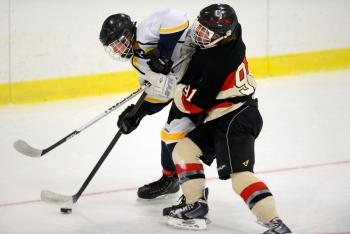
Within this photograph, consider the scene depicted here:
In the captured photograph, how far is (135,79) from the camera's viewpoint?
5809 mm

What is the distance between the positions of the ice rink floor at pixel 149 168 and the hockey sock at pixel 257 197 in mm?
234

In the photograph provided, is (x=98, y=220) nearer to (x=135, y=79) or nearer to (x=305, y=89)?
(x=135, y=79)

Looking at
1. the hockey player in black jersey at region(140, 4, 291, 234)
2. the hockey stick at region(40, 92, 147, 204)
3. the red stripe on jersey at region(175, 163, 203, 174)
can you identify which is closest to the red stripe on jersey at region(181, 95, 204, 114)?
the hockey player in black jersey at region(140, 4, 291, 234)

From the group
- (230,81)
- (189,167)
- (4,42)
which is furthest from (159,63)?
(4,42)

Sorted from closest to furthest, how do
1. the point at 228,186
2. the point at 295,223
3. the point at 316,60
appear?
1. the point at 295,223
2. the point at 228,186
3. the point at 316,60

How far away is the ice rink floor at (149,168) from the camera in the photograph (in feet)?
10.8

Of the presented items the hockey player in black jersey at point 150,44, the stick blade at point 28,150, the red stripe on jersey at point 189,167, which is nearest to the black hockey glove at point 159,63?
the hockey player in black jersey at point 150,44

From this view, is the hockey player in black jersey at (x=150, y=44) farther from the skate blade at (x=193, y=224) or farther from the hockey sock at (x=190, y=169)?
the skate blade at (x=193, y=224)

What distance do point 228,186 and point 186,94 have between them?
0.90m

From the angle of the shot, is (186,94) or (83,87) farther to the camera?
(83,87)

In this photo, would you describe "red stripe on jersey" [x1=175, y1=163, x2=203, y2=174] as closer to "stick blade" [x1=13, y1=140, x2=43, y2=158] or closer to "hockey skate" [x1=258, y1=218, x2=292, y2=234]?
"hockey skate" [x1=258, y1=218, x2=292, y2=234]

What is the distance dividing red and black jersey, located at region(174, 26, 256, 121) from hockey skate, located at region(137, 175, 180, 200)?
0.62 metres

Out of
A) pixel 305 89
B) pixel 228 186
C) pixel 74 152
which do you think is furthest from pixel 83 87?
pixel 228 186

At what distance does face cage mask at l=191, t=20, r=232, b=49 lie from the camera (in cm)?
302
